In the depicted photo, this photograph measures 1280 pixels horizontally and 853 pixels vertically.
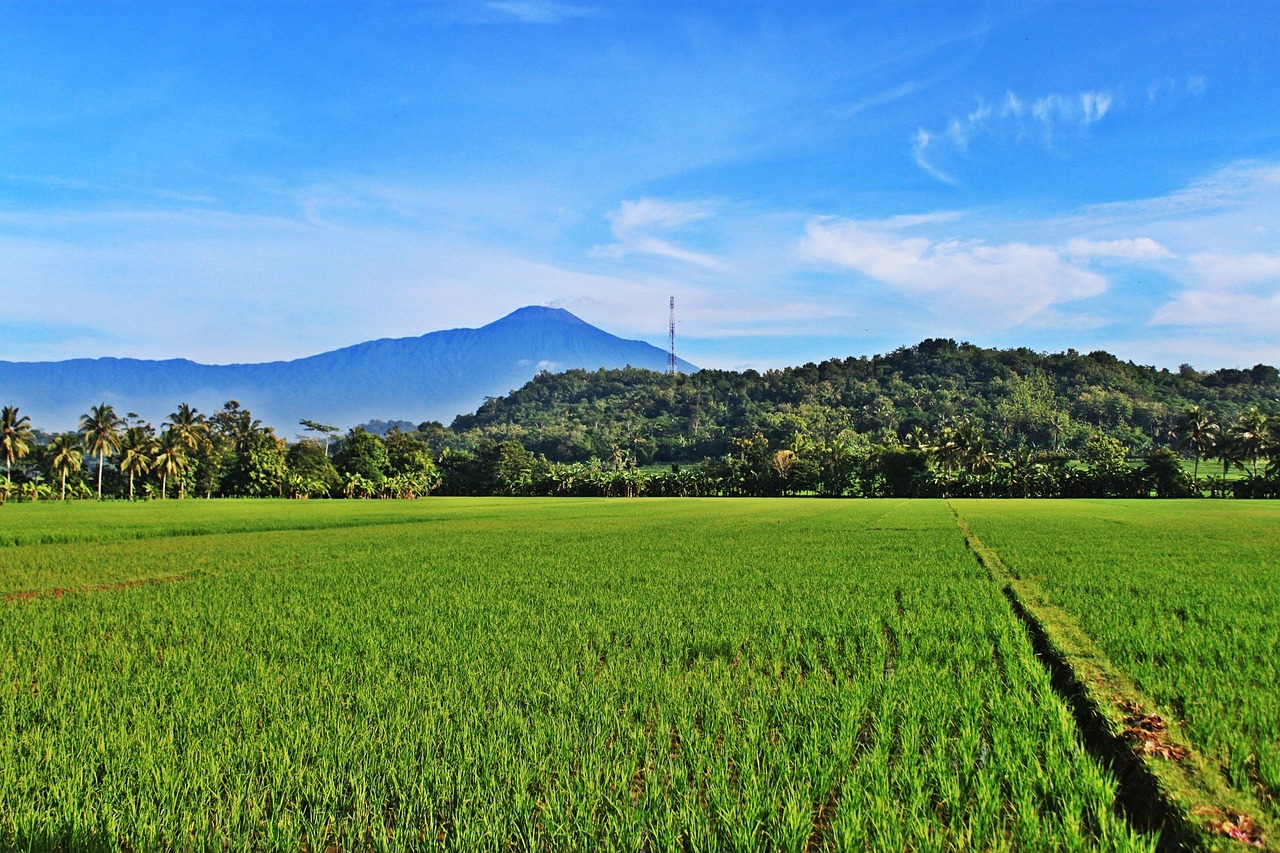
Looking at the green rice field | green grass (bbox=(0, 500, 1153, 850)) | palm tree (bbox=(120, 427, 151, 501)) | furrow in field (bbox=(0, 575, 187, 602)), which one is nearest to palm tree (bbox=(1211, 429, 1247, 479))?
the green rice field

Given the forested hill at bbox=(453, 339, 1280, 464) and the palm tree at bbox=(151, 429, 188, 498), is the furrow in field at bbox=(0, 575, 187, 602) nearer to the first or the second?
the palm tree at bbox=(151, 429, 188, 498)

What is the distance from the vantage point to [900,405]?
143625mm

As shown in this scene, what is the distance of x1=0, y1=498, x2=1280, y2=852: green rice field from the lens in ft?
13.9

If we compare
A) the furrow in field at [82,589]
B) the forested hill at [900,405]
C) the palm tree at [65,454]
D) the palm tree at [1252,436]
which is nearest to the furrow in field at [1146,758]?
the furrow in field at [82,589]

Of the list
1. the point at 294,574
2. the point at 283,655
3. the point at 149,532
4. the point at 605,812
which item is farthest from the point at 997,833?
the point at 149,532

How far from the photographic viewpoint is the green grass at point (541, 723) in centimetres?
421

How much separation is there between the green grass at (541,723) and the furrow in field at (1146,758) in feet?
0.93

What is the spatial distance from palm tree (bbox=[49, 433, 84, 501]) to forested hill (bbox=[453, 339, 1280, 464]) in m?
76.4

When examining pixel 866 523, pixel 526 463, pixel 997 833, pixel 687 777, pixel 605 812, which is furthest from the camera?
→ pixel 526 463

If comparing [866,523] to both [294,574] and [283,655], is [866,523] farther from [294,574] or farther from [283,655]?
[283,655]

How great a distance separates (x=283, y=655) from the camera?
845 cm

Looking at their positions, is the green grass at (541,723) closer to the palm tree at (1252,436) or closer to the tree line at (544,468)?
the tree line at (544,468)

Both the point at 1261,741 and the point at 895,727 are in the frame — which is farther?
the point at 895,727

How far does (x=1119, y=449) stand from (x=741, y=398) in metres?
88.1
